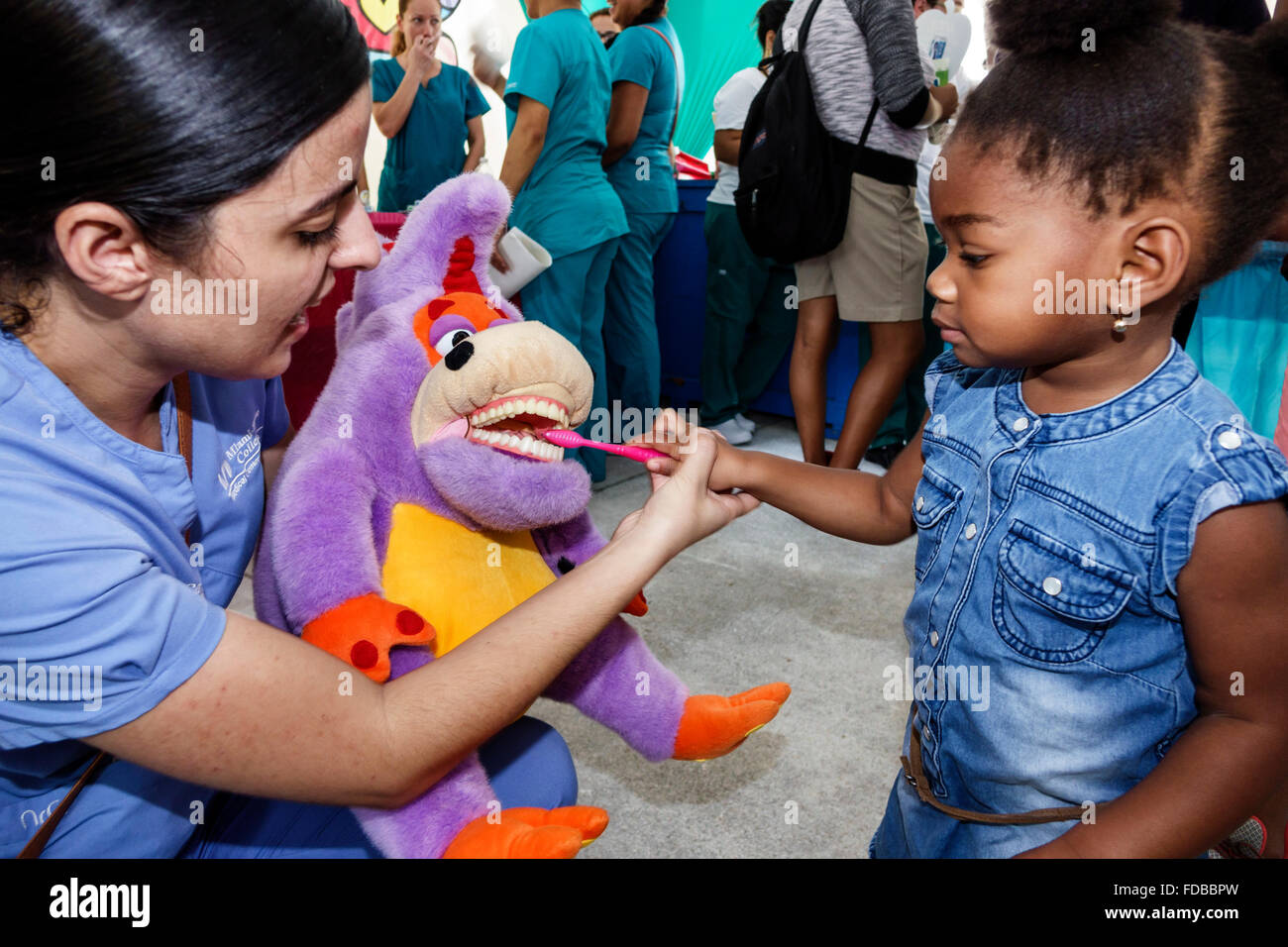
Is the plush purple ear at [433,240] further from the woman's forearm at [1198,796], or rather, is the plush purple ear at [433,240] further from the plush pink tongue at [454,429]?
the woman's forearm at [1198,796]

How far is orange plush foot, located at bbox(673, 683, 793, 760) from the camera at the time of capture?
98 centimetres

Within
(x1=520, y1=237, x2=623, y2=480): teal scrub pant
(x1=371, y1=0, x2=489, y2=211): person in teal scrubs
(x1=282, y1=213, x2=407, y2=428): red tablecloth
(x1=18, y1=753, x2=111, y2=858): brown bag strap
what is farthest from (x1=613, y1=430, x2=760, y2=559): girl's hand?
(x1=371, y1=0, x2=489, y2=211): person in teal scrubs

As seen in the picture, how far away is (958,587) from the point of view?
2.53 feet

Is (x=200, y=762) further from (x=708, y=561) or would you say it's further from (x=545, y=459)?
(x=708, y=561)

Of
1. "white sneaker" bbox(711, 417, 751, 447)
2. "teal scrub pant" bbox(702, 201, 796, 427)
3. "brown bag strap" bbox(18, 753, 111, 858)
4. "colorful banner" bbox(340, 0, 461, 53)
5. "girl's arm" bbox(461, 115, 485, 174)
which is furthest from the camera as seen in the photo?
"colorful banner" bbox(340, 0, 461, 53)

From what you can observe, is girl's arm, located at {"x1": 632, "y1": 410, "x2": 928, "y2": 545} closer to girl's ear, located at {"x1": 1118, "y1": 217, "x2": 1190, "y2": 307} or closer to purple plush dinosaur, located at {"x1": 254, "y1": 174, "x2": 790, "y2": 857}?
purple plush dinosaur, located at {"x1": 254, "y1": 174, "x2": 790, "y2": 857}

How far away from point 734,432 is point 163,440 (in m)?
2.60

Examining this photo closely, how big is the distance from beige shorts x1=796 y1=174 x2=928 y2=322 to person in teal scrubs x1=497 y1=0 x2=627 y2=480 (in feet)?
1.97

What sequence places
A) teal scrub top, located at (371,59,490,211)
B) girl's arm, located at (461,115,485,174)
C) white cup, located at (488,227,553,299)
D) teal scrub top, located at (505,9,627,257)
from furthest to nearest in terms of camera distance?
girl's arm, located at (461,115,485,174) < teal scrub top, located at (371,59,490,211) < teal scrub top, located at (505,9,627,257) < white cup, located at (488,227,553,299)

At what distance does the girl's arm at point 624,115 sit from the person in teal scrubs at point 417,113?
53 centimetres

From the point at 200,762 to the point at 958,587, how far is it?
0.61 m

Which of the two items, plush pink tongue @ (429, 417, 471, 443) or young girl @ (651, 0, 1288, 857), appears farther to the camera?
plush pink tongue @ (429, 417, 471, 443)

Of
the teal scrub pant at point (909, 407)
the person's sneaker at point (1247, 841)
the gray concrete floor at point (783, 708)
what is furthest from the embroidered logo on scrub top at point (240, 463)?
the teal scrub pant at point (909, 407)
